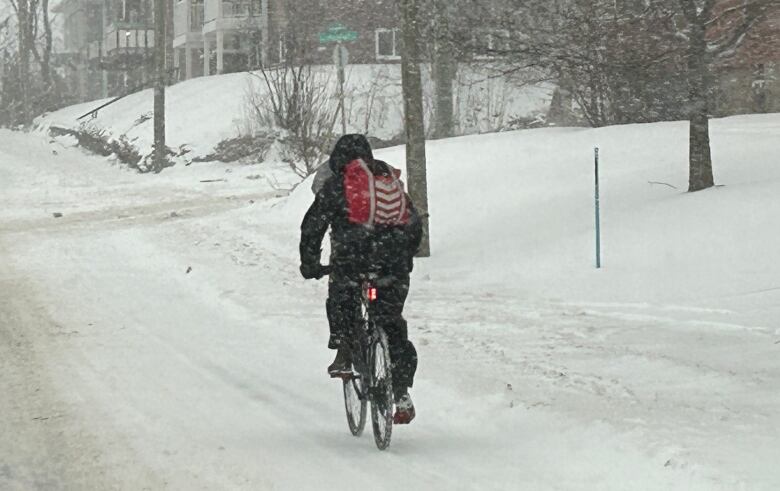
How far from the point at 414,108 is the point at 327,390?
669cm

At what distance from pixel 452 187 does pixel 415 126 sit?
3.65m

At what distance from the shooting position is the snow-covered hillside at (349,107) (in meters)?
36.6

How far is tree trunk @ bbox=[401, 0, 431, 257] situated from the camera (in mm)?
14758

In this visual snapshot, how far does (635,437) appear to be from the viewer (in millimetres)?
Result: 7051

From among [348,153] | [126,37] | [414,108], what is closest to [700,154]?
[414,108]

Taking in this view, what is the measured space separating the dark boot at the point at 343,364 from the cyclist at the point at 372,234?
1.40ft

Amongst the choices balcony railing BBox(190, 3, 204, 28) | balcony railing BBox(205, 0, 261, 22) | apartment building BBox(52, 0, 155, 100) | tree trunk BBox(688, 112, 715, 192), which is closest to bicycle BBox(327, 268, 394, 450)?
tree trunk BBox(688, 112, 715, 192)

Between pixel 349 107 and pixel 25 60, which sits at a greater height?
pixel 25 60

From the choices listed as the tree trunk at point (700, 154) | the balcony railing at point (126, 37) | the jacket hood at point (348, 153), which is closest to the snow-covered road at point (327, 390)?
the jacket hood at point (348, 153)

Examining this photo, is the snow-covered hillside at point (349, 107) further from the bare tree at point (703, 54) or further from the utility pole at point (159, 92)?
the bare tree at point (703, 54)

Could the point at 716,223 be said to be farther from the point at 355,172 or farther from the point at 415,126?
the point at 355,172

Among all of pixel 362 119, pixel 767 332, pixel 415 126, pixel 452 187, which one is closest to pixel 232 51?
pixel 362 119

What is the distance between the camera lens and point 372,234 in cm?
682

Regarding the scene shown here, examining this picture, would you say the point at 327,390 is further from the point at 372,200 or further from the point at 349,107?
the point at 349,107
